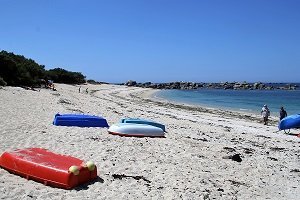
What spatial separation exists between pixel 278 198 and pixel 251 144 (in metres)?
6.88

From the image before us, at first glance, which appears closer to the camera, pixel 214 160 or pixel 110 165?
pixel 110 165

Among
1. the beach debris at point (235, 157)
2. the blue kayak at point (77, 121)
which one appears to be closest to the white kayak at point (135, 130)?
the blue kayak at point (77, 121)

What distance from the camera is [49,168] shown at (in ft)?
22.8

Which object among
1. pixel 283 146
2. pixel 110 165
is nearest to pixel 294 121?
pixel 283 146

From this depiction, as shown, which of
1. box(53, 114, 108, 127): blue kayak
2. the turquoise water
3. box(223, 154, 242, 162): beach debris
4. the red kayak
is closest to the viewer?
the red kayak

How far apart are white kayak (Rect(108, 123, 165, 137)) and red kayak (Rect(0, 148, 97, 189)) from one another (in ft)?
17.0

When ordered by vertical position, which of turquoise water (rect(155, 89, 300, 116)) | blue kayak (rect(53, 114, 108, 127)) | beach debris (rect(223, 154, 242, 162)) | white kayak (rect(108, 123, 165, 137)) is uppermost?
blue kayak (rect(53, 114, 108, 127))

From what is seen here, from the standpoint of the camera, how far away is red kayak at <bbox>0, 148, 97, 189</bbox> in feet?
22.2

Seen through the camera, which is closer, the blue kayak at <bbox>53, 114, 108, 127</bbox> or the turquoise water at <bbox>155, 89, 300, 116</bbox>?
the blue kayak at <bbox>53, 114, 108, 127</bbox>

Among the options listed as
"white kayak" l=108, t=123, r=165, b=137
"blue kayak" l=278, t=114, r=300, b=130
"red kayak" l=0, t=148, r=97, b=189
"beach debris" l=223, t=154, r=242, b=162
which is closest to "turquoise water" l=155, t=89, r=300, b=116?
"blue kayak" l=278, t=114, r=300, b=130

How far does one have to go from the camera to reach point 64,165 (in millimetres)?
7145

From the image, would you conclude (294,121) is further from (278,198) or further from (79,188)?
(79,188)

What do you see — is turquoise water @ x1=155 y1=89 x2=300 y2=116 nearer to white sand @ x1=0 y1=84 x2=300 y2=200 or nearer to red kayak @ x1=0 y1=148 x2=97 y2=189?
white sand @ x1=0 y1=84 x2=300 y2=200

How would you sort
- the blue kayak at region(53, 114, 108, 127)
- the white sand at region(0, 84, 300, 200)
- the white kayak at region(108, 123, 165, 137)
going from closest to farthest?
the white sand at region(0, 84, 300, 200), the white kayak at region(108, 123, 165, 137), the blue kayak at region(53, 114, 108, 127)
